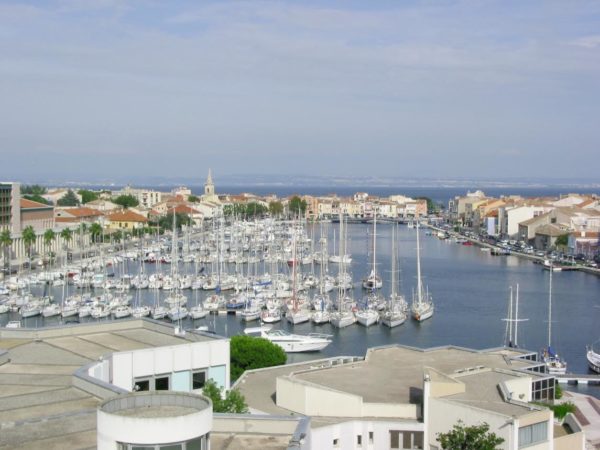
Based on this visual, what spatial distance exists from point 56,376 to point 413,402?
169 inches

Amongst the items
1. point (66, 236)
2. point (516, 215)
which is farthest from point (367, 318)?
point (516, 215)

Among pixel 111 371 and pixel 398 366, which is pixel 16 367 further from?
pixel 398 366

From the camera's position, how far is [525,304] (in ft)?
83.5

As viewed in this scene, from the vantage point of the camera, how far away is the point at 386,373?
418 inches

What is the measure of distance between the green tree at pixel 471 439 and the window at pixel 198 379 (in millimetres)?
2230

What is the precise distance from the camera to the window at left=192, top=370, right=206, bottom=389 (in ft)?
22.4

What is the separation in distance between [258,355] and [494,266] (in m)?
26.0

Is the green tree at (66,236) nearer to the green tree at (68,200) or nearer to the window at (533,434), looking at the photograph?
the green tree at (68,200)

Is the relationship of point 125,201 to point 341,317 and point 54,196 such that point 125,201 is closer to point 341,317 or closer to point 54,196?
point 54,196

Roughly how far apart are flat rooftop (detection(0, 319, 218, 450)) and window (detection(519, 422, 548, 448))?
3020 mm

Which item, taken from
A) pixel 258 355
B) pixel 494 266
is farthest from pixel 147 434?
pixel 494 266

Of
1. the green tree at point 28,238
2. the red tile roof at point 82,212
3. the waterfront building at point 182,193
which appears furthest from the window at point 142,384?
the waterfront building at point 182,193

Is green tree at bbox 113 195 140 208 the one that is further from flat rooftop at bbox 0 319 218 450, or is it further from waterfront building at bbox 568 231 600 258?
flat rooftop at bbox 0 319 218 450

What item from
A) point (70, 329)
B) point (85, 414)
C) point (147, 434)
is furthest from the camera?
point (70, 329)
